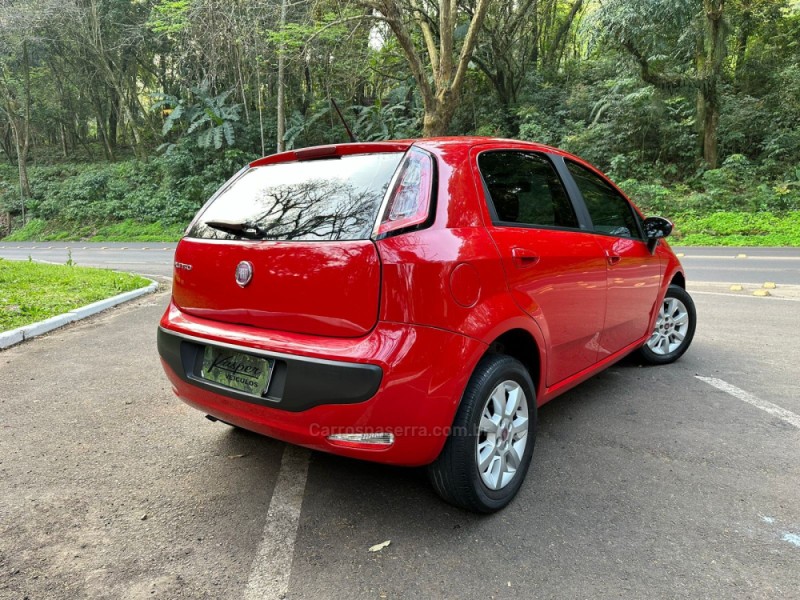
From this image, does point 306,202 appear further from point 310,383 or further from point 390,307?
point 310,383

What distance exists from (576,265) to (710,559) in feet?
4.77

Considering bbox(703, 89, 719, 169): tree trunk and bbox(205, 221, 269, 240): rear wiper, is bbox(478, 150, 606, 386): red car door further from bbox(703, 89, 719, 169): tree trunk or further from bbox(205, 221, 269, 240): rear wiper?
bbox(703, 89, 719, 169): tree trunk

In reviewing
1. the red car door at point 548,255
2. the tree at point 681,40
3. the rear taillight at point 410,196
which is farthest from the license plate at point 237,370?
the tree at point 681,40

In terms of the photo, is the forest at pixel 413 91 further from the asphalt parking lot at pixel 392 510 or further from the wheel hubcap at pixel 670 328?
the asphalt parking lot at pixel 392 510

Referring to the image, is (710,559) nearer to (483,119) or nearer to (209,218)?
(209,218)

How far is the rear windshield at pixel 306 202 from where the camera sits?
2.17m

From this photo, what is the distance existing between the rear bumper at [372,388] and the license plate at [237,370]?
0.14 feet

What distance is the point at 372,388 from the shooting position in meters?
1.96

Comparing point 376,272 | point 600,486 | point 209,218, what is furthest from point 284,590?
point 209,218

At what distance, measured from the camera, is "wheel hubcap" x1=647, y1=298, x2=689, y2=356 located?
13.8 feet

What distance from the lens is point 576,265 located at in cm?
285

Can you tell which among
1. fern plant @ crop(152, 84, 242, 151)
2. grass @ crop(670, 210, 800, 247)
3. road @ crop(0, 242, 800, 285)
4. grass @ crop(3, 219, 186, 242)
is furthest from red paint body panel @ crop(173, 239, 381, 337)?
fern plant @ crop(152, 84, 242, 151)

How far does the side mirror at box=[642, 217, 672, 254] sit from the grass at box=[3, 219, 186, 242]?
19075 mm

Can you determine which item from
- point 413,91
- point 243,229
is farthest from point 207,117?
point 243,229
